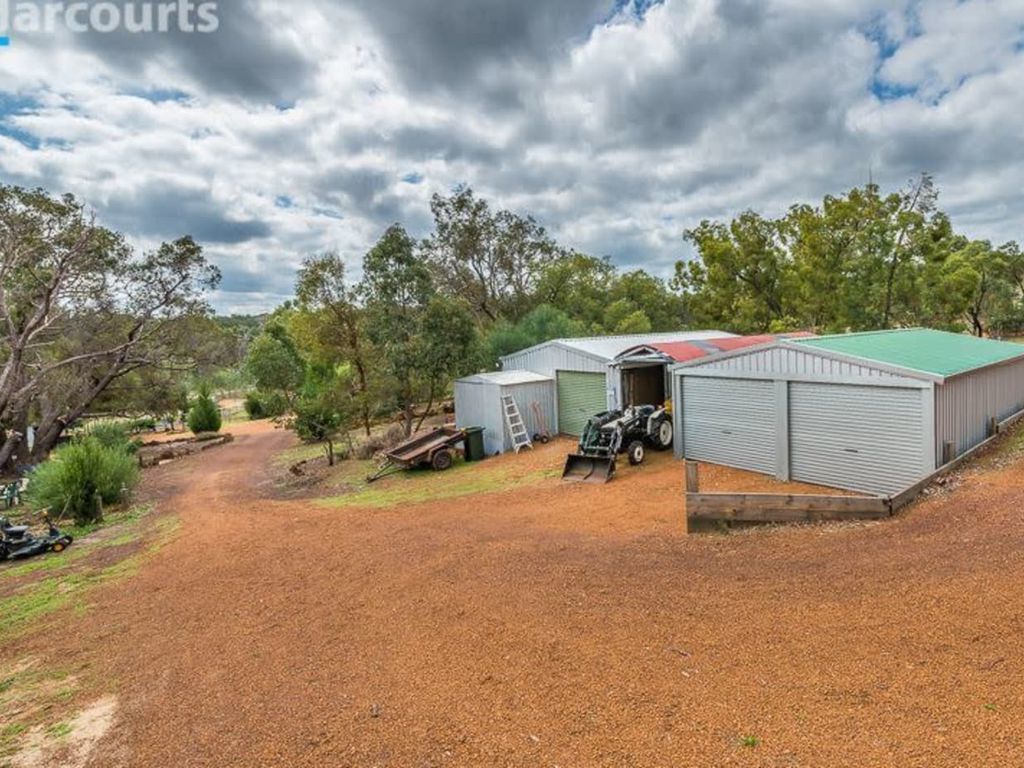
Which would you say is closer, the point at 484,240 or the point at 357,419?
the point at 357,419

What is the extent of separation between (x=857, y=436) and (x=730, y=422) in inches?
101

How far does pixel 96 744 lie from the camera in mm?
3971

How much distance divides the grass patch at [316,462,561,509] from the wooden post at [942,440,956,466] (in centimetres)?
708

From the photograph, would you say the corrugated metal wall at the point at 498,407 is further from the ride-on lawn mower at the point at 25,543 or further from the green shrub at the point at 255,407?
the green shrub at the point at 255,407

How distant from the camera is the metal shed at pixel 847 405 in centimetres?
921

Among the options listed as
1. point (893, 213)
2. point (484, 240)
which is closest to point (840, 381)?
point (893, 213)

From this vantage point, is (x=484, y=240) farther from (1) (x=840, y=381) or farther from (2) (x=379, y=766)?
(2) (x=379, y=766)

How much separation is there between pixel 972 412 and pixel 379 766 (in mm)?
11886

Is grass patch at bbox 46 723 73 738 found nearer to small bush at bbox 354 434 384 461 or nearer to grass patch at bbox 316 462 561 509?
grass patch at bbox 316 462 561 509

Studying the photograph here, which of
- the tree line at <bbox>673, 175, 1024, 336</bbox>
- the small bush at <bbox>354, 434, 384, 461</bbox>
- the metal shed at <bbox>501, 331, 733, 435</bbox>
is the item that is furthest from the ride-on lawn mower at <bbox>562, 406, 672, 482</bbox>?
the tree line at <bbox>673, 175, 1024, 336</bbox>

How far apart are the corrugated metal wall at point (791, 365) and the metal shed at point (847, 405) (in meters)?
0.02

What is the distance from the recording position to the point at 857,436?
32.3 feet

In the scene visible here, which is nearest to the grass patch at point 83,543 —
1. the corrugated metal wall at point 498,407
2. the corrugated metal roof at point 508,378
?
the corrugated metal wall at point 498,407

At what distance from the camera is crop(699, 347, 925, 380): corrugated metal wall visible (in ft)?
31.7
